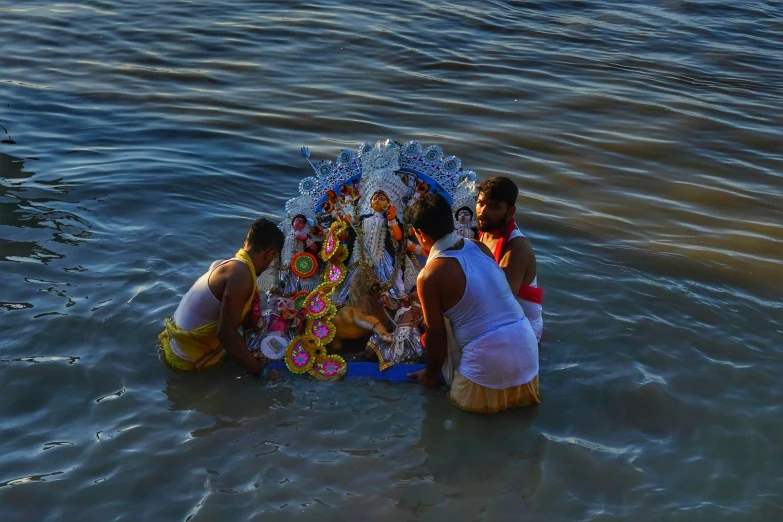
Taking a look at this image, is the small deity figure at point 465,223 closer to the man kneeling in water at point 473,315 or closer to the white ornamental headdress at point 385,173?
the white ornamental headdress at point 385,173

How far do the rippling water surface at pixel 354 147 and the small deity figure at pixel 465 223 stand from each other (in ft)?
3.17

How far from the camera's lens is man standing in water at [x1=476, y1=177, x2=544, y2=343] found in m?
5.16

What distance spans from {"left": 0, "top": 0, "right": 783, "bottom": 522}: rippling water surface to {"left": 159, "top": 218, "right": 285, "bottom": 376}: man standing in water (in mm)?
170

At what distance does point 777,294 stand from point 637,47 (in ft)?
26.3

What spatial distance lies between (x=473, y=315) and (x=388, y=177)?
1491 millimetres

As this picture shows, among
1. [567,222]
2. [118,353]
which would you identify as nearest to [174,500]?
[118,353]

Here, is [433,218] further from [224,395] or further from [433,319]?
[224,395]

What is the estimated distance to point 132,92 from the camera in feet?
37.3

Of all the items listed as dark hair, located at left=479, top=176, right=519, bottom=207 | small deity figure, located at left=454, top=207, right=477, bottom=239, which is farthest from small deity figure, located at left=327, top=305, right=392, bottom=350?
dark hair, located at left=479, top=176, right=519, bottom=207

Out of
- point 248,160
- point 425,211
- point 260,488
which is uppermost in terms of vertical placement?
point 425,211

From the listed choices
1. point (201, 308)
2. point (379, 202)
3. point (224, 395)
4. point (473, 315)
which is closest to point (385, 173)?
point (379, 202)

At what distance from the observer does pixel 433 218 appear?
4.77 metres

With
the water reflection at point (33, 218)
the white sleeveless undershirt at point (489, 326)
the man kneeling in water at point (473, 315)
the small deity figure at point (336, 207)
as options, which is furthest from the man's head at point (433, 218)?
the water reflection at point (33, 218)

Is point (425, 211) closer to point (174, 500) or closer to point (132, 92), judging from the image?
point (174, 500)
